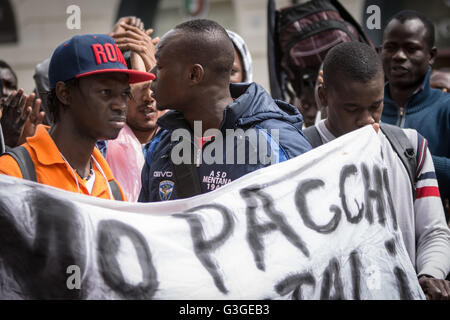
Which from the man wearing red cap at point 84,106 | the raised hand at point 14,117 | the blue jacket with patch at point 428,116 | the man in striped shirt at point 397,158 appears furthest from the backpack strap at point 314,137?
the raised hand at point 14,117

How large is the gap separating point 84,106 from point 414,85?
2.27 metres

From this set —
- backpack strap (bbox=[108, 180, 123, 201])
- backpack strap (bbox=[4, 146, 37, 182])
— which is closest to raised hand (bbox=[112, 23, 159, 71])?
backpack strap (bbox=[108, 180, 123, 201])

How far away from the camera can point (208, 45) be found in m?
3.36

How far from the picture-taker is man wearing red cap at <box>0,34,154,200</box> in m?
3.18

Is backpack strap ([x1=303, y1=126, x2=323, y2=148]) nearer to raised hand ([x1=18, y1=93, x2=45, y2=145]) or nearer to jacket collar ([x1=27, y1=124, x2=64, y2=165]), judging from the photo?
jacket collar ([x1=27, y1=124, x2=64, y2=165])

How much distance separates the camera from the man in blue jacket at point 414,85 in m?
4.25

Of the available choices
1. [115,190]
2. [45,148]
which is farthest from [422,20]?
[45,148]

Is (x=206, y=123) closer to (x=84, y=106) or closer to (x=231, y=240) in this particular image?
(x=84, y=106)

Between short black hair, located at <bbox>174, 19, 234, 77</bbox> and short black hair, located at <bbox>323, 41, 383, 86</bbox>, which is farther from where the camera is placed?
short black hair, located at <bbox>323, 41, 383, 86</bbox>

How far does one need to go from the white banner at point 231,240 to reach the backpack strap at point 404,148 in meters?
0.21

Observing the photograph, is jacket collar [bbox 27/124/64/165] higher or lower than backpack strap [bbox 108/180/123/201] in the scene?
higher

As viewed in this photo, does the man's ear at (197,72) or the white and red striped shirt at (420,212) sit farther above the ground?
the man's ear at (197,72)

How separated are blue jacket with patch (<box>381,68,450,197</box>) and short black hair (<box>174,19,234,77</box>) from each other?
1.42 m

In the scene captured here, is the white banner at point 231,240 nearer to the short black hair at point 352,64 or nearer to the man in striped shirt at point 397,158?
the man in striped shirt at point 397,158
